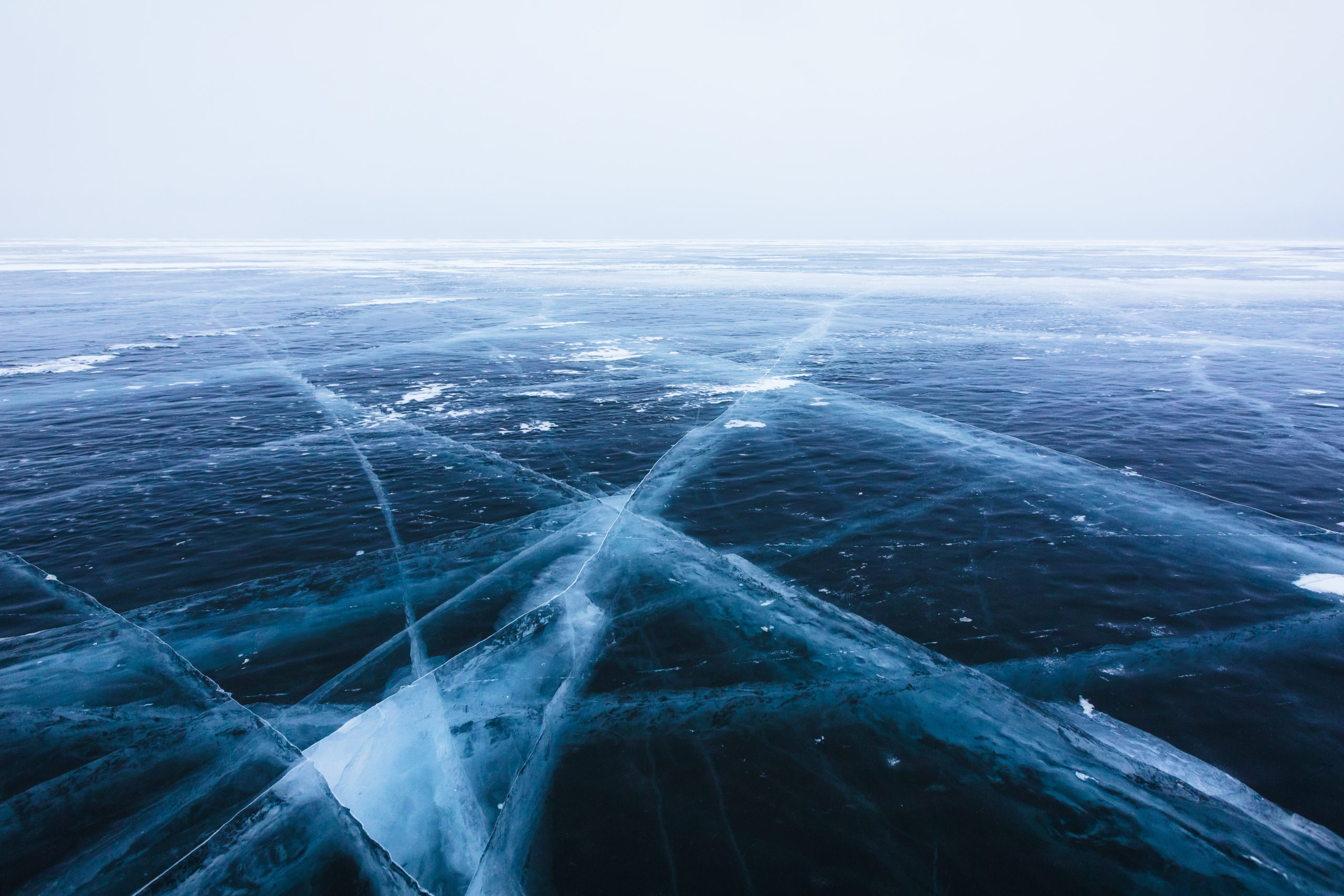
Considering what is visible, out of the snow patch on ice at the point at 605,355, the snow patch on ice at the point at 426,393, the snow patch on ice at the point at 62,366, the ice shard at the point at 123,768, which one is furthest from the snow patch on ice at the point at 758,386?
the snow patch on ice at the point at 62,366

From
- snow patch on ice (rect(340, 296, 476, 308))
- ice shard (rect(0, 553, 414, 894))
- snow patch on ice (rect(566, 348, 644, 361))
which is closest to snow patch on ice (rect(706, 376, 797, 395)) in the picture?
snow patch on ice (rect(566, 348, 644, 361))

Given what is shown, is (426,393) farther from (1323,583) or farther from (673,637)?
(1323,583)

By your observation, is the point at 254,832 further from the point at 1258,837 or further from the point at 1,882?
the point at 1258,837

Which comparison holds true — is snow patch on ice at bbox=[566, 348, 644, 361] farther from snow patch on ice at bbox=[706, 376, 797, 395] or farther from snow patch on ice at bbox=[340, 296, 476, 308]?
snow patch on ice at bbox=[340, 296, 476, 308]

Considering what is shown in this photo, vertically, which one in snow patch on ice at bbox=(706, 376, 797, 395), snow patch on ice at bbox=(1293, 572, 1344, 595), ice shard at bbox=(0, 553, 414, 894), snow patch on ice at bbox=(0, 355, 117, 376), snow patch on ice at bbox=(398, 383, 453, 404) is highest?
snow patch on ice at bbox=(1293, 572, 1344, 595)

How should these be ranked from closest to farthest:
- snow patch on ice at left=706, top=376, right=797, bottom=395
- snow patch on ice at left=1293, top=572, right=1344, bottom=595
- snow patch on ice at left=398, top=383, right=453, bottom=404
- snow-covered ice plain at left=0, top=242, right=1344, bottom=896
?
snow-covered ice plain at left=0, top=242, right=1344, bottom=896 < snow patch on ice at left=1293, top=572, right=1344, bottom=595 < snow patch on ice at left=398, top=383, right=453, bottom=404 < snow patch on ice at left=706, top=376, right=797, bottom=395

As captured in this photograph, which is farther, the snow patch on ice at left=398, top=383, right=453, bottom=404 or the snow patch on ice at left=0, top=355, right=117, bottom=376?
the snow patch on ice at left=0, top=355, right=117, bottom=376
